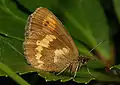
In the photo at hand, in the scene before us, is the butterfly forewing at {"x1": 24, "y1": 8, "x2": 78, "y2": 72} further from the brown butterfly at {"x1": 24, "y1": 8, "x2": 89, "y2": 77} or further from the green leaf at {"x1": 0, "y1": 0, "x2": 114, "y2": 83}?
the green leaf at {"x1": 0, "y1": 0, "x2": 114, "y2": 83}

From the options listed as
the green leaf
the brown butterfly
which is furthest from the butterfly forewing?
the green leaf

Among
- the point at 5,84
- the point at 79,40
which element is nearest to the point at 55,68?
the point at 79,40

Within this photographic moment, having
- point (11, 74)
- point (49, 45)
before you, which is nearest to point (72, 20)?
point (49, 45)

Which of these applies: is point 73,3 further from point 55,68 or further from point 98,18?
point 55,68

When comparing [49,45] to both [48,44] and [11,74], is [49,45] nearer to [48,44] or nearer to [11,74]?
[48,44]

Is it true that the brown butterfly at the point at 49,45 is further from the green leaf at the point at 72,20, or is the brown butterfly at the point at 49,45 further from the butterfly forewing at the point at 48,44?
the green leaf at the point at 72,20

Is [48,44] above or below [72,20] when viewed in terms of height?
below

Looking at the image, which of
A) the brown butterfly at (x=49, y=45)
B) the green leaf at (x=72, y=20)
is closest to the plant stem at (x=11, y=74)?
the brown butterfly at (x=49, y=45)

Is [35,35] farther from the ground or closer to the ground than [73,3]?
closer to the ground
